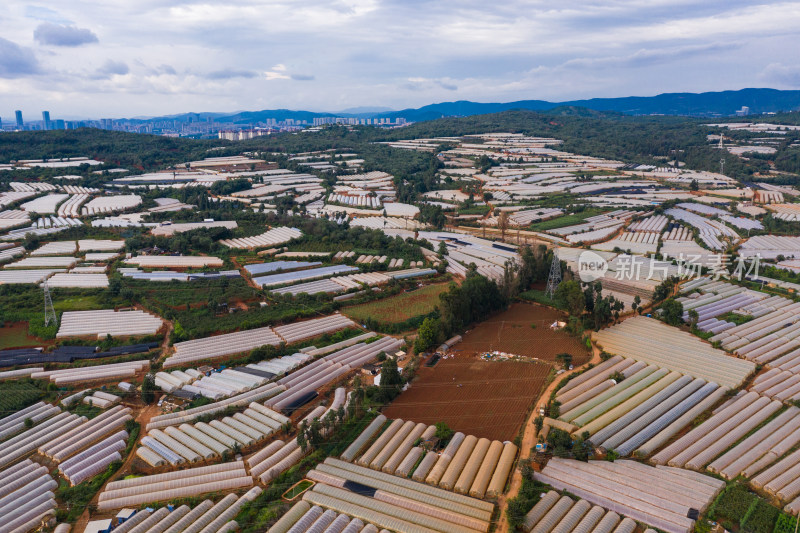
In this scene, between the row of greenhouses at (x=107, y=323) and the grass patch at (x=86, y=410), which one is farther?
the row of greenhouses at (x=107, y=323)

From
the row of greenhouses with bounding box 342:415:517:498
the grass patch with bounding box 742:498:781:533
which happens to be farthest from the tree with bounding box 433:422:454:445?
the grass patch with bounding box 742:498:781:533

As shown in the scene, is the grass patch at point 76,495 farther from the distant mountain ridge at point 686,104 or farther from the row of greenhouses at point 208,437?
the distant mountain ridge at point 686,104

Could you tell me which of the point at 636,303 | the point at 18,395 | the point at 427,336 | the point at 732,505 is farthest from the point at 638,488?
the point at 18,395

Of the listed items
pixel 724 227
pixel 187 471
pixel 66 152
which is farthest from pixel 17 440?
pixel 66 152

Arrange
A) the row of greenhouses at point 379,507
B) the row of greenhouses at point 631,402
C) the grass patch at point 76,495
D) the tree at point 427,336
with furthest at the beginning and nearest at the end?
1. the tree at point 427,336
2. the row of greenhouses at point 631,402
3. the grass patch at point 76,495
4. the row of greenhouses at point 379,507

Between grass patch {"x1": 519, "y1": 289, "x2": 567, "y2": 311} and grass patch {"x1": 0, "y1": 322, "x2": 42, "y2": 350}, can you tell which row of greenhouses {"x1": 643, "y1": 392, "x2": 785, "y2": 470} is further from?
grass patch {"x1": 0, "y1": 322, "x2": 42, "y2": 350}

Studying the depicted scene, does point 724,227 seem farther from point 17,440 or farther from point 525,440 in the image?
point 17,440

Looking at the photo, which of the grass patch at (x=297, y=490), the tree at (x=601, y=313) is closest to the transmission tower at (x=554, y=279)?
the tree at (x=601, y=313)
